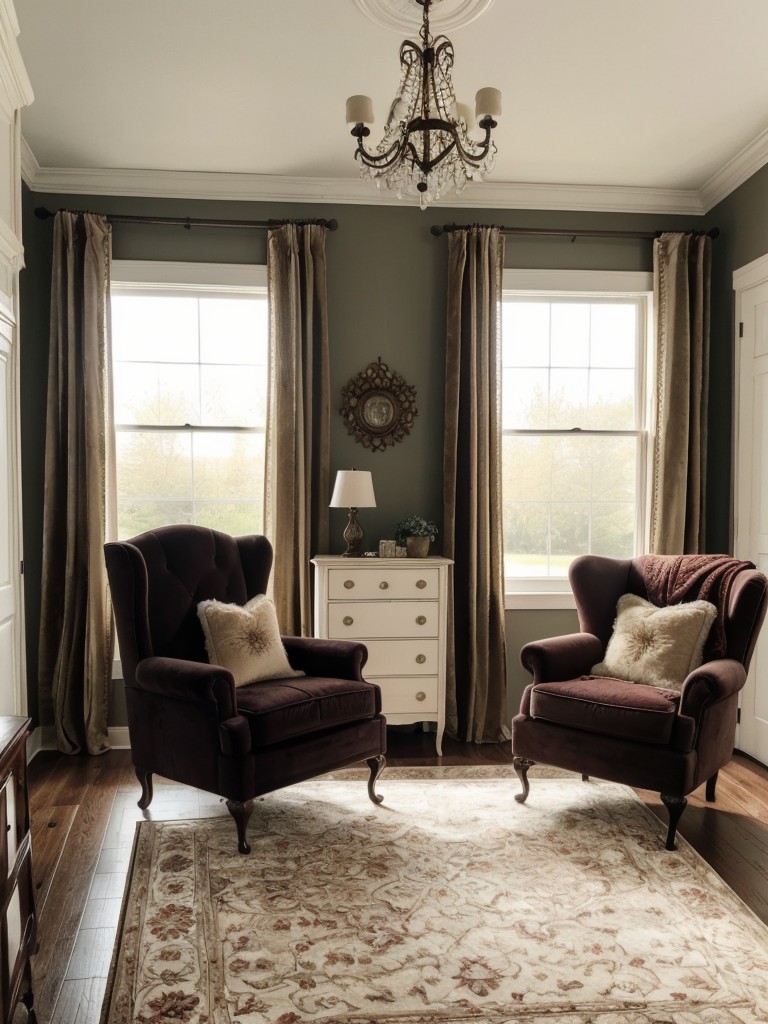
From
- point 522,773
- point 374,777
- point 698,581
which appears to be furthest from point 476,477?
point 374,777

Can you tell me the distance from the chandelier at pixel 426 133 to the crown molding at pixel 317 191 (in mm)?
1845

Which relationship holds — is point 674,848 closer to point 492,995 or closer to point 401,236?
point 492,995

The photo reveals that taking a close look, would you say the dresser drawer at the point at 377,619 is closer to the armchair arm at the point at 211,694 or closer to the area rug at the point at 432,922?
the area rug at the point at 432,922

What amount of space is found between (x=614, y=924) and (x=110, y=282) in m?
3.67

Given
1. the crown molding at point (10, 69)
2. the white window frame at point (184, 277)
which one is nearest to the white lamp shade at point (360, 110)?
the crown molding at point (10, 69)

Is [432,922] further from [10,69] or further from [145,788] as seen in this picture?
[10,69]

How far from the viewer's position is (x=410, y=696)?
3996 millimetres

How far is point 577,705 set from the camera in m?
3.13

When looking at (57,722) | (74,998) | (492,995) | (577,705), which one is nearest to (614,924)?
(492,995)

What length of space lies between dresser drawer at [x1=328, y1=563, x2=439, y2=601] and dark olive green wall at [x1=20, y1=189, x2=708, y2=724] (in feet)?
1.41

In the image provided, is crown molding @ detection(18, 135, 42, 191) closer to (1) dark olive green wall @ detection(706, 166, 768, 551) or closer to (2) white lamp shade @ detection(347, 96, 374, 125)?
(2) white lamp shade @ detection(347, 96, 374, 125)

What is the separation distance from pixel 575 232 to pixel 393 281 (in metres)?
1.04

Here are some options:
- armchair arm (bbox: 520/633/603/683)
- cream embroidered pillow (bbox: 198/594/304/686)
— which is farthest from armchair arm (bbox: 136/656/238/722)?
armchair arm (bbox: 520/633/603/683)

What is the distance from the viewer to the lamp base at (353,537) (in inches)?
162
